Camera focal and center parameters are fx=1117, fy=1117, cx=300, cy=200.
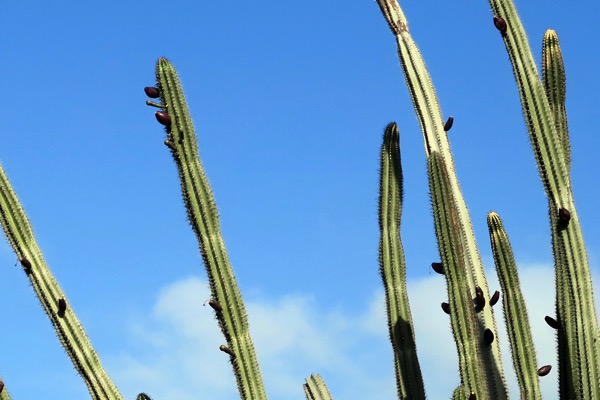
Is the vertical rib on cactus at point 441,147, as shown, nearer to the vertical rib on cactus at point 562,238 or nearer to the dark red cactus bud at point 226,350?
the vertical rib on cactus at point 562,238

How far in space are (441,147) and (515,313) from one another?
1.23 meters

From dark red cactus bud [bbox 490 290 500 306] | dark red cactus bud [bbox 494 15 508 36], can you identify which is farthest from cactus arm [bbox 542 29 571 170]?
dark red cactus bud [bbox 490 290 500 306]

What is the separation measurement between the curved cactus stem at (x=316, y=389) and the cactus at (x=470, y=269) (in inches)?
44.9

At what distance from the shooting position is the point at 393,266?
748 centimetres

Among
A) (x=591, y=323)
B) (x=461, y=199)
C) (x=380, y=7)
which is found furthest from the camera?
(x=380, y=7)

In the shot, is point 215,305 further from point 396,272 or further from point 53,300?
point 396,272

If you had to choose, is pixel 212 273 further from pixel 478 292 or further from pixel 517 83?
pixel 517 83

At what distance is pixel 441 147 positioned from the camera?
742 centimetres

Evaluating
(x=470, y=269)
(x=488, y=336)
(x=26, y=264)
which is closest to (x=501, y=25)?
(x=470, y=269)

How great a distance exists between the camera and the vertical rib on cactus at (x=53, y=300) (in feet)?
22.6

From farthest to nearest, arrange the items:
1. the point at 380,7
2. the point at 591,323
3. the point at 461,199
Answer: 1. the point at 380,7
2. the point at 461,199
3. the point at 591,323

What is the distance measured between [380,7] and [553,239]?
2175mm

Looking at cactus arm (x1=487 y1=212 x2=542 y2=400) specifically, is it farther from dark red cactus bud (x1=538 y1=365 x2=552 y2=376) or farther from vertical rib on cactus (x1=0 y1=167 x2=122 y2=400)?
vertical rib on cactus (x1=0 y1=167 x2=122 y2=400)

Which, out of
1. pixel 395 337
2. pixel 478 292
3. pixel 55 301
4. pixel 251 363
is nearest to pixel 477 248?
pixel 478 292
